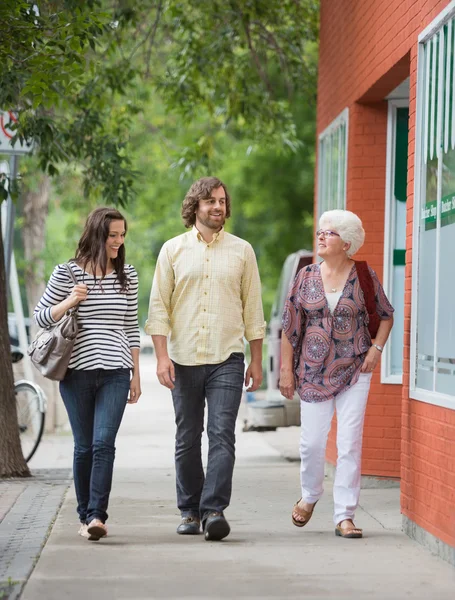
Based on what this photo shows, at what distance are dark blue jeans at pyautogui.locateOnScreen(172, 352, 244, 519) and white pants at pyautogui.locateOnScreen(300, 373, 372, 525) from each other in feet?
1.53

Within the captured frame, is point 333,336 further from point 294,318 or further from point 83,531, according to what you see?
point 83,531

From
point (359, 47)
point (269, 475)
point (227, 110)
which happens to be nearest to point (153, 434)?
point (227, 110)

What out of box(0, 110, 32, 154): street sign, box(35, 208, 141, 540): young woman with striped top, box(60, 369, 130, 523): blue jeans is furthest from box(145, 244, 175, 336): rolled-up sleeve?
box(0, 110, 32, 154): street sign

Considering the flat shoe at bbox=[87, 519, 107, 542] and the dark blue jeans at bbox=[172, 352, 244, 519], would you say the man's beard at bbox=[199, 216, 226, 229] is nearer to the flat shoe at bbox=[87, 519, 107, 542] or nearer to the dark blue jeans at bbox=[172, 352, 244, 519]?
the dark blue jeans at bbox=[172, 352, 244, 519]

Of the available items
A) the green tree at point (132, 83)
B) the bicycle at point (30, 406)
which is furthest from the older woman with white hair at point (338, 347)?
the bicycle at point (30, 406)

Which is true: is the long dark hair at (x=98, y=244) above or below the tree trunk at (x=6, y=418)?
above

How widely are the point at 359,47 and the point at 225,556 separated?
4650 mm

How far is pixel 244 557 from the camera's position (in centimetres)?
643

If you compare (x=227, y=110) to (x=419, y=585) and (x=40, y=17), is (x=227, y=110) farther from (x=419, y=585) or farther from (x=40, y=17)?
(x=419, y=585)

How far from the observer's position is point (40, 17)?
8.58m

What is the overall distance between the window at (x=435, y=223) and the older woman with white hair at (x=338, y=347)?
27cm

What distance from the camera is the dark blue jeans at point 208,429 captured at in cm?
692

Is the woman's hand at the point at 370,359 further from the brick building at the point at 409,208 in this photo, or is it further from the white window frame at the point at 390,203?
the white window frame at the point at 390,203

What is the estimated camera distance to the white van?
12.9 meters
